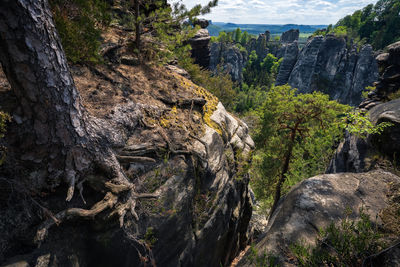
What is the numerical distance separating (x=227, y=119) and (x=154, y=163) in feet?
16.1

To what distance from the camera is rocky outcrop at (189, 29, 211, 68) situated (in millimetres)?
23428

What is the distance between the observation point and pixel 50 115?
323 cm

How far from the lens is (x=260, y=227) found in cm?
1714

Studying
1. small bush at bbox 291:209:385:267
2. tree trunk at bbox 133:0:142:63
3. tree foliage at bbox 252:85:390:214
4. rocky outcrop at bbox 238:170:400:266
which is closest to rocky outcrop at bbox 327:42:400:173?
tree foliage at bbox 252:85:390:214

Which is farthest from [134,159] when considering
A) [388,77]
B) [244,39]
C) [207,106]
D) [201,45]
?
[244,39]

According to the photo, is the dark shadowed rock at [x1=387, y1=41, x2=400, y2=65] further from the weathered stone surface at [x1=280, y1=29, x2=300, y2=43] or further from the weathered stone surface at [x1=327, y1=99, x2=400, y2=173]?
the weathered stone surface at [x1=280, y1=29, x2=300, y2=43]

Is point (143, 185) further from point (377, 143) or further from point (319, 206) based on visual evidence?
point (377, 143)

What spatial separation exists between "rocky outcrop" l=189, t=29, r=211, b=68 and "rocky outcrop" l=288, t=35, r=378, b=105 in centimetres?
4756

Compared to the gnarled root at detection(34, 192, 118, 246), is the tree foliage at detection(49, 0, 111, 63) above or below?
above

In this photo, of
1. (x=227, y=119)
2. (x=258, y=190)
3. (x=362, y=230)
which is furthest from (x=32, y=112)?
(x=258, y=190)

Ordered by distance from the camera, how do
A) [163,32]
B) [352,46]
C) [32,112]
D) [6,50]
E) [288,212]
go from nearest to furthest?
[6,50]
[32,112]
[288,212]
[163,32]
[352,46]

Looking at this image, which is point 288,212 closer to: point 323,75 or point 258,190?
point 258,190

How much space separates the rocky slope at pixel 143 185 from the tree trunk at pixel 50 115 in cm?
20

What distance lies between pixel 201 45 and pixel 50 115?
23456 millimetres
